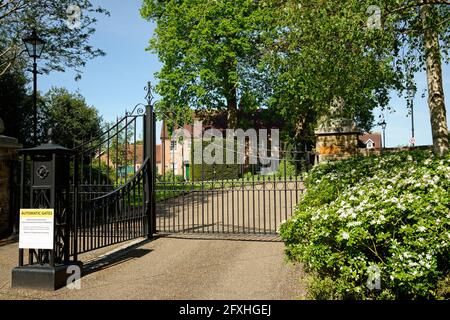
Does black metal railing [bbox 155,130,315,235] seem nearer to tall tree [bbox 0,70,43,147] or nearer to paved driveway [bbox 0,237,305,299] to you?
paved driveway [bbox 0,237,305,299]

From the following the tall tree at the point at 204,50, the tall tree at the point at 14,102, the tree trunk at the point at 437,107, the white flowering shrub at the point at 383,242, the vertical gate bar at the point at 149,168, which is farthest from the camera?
the tall tree at the point at 204,50

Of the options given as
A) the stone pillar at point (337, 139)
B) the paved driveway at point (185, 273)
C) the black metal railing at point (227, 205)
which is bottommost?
the paved driveway at point (185, 273)

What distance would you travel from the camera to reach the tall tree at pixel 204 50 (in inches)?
964

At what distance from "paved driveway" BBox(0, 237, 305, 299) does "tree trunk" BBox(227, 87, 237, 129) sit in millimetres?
20480

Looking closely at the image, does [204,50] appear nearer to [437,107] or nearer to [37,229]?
[437,107]

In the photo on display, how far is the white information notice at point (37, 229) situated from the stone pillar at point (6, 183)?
360 cm

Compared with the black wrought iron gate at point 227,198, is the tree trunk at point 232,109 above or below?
above

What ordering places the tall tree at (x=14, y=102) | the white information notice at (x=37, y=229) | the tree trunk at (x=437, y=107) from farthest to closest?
1. the tall tree at (x=14, y=102)
2. the tree trunk at (x=437, y=107)
3. the white information notice at (x=37, y=229)

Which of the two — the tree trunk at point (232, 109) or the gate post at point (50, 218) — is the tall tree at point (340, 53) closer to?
the gate post at point (50, 218)

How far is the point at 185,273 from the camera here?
579cm

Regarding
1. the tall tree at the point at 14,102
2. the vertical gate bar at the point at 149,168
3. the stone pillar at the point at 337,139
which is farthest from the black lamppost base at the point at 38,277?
the tall tree at the point at 14,102

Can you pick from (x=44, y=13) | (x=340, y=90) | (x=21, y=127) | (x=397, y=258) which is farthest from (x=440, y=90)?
(x=21, y=127)
